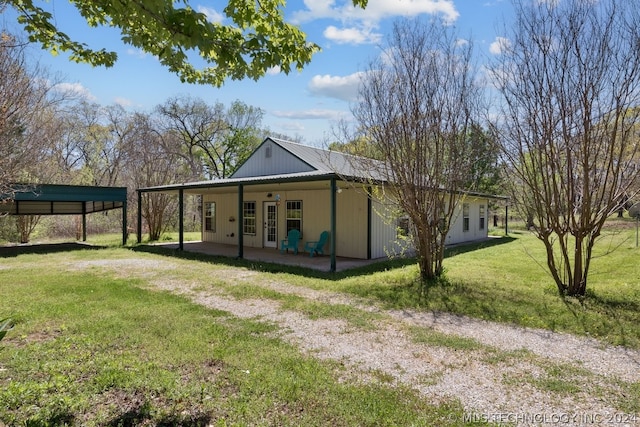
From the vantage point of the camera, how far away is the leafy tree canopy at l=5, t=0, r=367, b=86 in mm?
2613

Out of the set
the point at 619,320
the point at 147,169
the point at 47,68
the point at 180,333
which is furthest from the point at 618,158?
the point at 147,169

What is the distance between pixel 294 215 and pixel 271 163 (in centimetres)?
229

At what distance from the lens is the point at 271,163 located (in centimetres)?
1406

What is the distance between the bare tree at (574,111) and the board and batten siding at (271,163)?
6955mm

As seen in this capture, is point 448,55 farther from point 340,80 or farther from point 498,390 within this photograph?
point 498,390

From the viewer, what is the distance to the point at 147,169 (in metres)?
19.0

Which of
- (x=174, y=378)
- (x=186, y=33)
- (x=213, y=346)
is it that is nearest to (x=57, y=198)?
(x=213, y=346)

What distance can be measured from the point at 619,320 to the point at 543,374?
256cm

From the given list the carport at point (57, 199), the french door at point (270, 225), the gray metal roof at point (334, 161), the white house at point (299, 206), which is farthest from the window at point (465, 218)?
the carport at point (57, 199)

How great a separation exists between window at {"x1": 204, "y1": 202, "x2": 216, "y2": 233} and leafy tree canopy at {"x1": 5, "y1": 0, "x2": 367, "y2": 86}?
12837 millimetres

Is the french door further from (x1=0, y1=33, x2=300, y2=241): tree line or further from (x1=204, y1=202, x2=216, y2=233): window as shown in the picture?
(x1=0, y1=33, x2=300, y2=241): tree line

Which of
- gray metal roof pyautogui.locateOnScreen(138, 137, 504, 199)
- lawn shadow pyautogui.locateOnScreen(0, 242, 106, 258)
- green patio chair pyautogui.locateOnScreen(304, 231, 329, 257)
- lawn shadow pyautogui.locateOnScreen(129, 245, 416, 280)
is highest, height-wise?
gray metal roof pyautogui.locateOnScreen(138, 137, 504, 199)

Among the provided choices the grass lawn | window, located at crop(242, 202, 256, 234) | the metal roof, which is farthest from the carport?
window, located at crop(242, 202, 256, 234)

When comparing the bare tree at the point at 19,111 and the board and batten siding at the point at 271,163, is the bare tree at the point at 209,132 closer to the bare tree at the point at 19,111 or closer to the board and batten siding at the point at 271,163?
the board and batten siding at the point at 271,163
